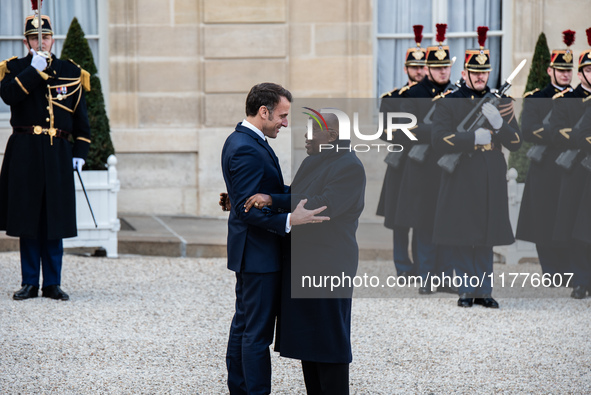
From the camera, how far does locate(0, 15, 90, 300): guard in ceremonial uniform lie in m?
6.69

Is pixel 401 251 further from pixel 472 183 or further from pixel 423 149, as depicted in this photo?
pixel 472 183

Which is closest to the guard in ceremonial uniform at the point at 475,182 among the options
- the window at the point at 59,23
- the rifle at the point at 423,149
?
the rifle at the point at 423,149

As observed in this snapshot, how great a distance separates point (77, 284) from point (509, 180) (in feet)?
13.2

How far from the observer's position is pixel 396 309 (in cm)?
674

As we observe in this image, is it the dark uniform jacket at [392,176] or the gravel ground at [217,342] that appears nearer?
the gravel ground at [217,342]

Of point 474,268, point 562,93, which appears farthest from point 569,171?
point 474,268

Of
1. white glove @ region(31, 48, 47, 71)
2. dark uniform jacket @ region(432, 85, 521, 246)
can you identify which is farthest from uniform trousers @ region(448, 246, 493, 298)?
white glove @ region(31, 48, 47, 71)

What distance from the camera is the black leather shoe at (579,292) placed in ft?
23.9

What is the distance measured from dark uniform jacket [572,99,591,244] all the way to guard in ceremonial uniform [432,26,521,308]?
0.64 meters

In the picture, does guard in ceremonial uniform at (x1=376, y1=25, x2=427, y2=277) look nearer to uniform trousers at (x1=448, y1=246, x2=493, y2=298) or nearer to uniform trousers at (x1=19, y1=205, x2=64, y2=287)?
uniform trousers at (x1=448, y1=246, x2=493, y2=298)

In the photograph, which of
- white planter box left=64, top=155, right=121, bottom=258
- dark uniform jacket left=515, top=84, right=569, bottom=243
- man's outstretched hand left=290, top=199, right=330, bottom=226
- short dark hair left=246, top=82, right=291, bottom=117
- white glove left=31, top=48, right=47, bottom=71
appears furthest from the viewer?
white planter box left=64, top=155, right=121, bottom=258

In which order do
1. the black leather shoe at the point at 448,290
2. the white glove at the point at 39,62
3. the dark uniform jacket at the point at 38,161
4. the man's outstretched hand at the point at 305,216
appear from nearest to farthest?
the man's outstretched hand at the point at 305,216 < the white glove at the point at 39,62 < the dark uniform jacket at the point at 38,161 < the black leather shoe at the point at 448,290

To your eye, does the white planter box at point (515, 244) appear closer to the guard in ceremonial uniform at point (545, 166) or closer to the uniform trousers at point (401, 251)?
the guard in ceremonial uniform at point (545, 166)

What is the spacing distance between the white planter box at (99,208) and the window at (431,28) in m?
3.94
